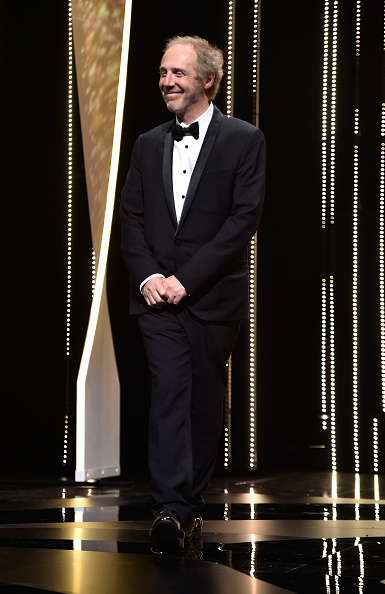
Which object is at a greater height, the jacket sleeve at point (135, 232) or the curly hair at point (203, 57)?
the curly hair at point (203, 57)

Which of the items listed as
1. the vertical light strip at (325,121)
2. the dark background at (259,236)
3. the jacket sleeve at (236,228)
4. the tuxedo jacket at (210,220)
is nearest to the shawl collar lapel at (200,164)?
the tuxedo jacket at (210,220)

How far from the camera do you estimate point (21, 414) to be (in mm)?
4547

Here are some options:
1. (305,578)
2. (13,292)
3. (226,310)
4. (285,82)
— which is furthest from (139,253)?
(285,82)

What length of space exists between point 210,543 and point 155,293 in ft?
2.32

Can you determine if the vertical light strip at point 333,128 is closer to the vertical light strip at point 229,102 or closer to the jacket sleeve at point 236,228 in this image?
the vertical light strip at point 229,102

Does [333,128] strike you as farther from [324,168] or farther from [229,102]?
[229,102]

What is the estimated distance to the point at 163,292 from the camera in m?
2.70

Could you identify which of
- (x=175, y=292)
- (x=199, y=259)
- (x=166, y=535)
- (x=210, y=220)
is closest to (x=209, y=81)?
(x=210, y=220)

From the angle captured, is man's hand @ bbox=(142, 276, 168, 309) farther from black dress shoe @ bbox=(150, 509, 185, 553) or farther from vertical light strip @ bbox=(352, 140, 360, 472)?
vertical light strip @ bbox=(352, 140, 360, 472)

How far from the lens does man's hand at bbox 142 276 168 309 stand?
270cm

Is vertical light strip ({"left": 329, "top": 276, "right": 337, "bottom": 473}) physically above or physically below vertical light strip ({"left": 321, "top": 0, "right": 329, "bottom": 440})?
below

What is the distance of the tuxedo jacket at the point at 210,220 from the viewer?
277cm

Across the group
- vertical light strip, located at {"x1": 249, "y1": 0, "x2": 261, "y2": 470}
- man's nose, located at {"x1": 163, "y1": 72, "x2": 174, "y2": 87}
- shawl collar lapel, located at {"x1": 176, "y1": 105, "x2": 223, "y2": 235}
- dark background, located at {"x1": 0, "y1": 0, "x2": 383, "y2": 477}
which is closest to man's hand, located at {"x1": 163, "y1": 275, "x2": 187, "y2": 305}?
shawl collar lapel, located at {"x1": 176, "y1": 105, "x2": 223, "y2": 235}

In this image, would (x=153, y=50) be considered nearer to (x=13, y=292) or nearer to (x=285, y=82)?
(x=285, y=82)
